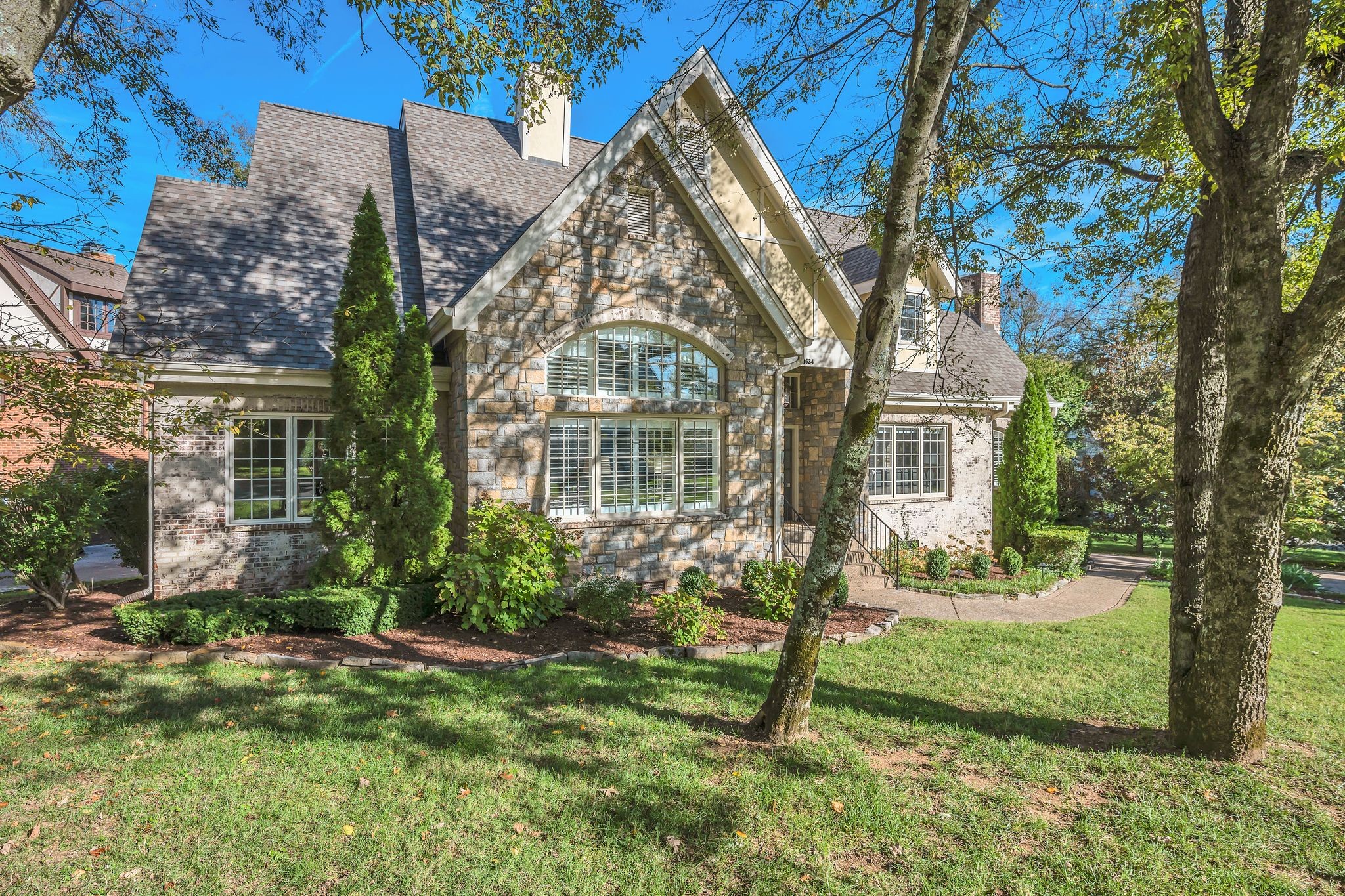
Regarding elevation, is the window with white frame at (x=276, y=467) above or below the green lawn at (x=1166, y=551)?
above

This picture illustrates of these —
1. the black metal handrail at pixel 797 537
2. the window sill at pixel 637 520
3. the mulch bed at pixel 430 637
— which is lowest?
the mulch bed at pixel 430 637

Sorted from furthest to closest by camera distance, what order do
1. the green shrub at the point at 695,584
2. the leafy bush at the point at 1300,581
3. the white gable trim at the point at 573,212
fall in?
the leafy bush at the point at 1300,581 < the green shrub at the point at 695,584 < the white gable trim at the point at 573,212

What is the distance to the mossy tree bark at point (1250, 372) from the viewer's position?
4438mm

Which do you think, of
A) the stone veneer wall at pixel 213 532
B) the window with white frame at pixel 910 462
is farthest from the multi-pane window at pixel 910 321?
the stone veneer wall at pixel 213 532

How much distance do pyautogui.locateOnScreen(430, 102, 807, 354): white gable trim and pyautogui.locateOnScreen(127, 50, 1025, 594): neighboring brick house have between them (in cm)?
3

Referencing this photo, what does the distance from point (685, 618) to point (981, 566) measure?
7964 millimetres

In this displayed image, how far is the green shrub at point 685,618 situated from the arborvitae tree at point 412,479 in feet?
10.4

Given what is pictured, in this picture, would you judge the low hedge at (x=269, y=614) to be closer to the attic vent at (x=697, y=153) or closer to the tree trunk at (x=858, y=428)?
the tree trunk at (x=858, y=428)

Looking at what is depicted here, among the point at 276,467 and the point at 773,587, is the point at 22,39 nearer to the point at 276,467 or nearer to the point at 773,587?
the point at 276,467

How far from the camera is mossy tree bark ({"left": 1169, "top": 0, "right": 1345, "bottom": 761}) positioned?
175 inches

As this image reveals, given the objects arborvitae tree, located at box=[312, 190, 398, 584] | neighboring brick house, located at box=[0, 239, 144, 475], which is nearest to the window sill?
arborvitae tree, located at box=[312, 190, 398, 584]

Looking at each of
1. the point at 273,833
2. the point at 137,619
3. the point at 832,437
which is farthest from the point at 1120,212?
the point at 137,619

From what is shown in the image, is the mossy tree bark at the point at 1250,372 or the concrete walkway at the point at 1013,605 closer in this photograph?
the mossy tree bark at the point at 1250,372

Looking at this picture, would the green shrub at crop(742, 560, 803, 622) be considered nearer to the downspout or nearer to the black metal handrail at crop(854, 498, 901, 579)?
the downspout
